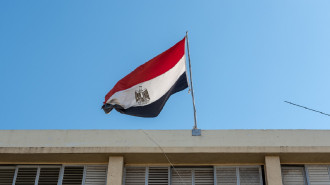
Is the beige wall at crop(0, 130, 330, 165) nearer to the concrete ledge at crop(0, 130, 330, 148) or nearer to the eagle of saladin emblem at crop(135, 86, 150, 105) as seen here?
the concrete ledge at crop(0, 130, 330, 148)

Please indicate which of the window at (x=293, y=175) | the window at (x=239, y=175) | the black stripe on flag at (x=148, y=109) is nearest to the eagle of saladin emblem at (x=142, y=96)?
the black stripe on flag at (x=148, y=109)

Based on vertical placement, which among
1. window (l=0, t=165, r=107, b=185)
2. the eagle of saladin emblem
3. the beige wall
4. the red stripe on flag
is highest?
the red stripe on flag

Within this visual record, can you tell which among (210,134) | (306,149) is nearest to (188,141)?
(210,134)

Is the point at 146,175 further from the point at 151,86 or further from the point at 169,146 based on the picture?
the point at 151,86

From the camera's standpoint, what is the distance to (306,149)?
12312 mm

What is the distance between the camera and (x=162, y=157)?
41.5 feet

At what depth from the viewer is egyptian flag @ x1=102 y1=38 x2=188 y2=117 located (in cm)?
1317

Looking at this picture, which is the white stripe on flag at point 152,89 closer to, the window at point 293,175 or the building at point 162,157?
the building at point 162,157

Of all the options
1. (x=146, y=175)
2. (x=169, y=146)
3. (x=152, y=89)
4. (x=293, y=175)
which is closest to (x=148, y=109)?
(x=152, y=89)

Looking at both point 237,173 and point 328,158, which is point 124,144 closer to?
point 237,173

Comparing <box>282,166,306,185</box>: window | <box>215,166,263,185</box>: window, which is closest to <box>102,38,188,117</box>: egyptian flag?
<box>215,166,263,185</box>: window

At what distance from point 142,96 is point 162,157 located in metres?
1.84

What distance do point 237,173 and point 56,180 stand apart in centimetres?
491

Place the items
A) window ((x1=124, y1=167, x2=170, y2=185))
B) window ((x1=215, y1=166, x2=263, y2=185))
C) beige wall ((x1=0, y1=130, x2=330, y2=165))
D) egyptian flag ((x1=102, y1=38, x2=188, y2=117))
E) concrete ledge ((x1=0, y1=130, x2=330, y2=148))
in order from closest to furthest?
beige wall ((x1=0, y1=130, x2=330, y2=165))
concrete ledge ((x1=0, y1=130, x2=330, y2=148))
window ((x1=215, y1=166, x2=263, y2=185))
window ((x1=124, y1=167, x2=170, y2=185))
egyptian flag ((x1=102, y1=38, x2=188, y2=117))
